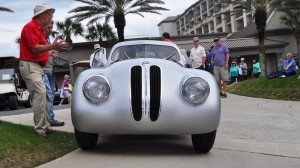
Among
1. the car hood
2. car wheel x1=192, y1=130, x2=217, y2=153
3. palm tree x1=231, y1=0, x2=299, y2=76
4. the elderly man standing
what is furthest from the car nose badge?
palm tree x1=231, y1=0, x2=299, y2=76

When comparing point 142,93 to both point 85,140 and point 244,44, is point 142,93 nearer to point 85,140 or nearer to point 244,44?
point 85,140

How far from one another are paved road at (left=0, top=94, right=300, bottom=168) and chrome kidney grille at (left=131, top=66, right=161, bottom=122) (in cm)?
50

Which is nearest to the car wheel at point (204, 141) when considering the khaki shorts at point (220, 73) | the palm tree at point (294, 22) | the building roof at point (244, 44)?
the khaki shorts at point (220, 73)

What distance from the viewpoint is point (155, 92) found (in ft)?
15.4

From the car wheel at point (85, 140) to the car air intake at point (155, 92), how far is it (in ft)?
2.84

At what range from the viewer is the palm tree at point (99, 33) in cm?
4561

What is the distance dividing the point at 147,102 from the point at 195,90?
55 centimetres

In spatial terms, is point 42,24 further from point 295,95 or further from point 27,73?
point 295,95

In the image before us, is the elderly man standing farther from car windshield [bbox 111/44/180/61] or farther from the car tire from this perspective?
the car tire

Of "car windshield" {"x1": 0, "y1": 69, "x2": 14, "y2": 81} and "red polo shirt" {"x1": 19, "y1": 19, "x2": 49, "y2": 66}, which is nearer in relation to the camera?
"red polo shirt" {"x1": 19, "y1": 19, "x2": 49, "y2": 66}

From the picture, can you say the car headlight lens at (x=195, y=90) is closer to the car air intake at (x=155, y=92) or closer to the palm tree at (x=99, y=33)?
the car air intake at (x=155, y=92)

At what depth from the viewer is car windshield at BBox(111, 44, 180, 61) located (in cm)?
635

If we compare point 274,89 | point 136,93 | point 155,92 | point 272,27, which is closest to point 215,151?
point 155,92

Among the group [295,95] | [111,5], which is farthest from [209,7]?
[295,95]
